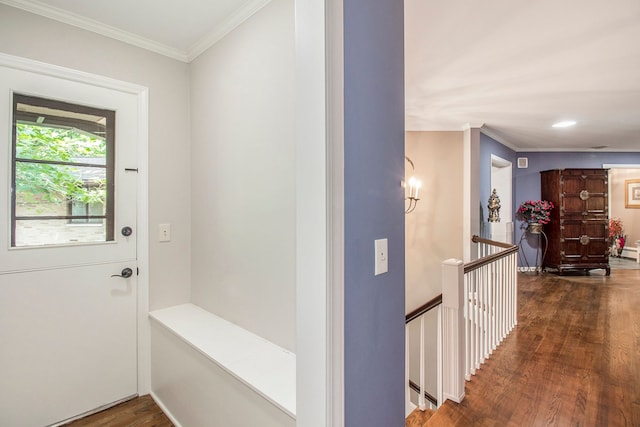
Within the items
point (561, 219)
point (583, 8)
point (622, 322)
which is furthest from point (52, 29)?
point (561, 219)

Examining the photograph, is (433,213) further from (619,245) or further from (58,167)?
(619,245)

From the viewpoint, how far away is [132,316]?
224 centimetres

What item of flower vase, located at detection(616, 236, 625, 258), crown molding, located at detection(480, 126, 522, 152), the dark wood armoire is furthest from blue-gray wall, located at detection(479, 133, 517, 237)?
flower vase, located at detection(616, 236, 625, 258)

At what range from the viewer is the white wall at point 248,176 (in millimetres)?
1668

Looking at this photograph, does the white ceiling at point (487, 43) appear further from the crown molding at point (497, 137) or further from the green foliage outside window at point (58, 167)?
the crown molding at point (497, 137)

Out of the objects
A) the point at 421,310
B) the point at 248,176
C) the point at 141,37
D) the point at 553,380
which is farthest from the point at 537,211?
the point at 141,37

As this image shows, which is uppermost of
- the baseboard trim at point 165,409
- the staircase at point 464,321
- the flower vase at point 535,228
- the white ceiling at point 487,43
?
the white ceiling at point 487,43

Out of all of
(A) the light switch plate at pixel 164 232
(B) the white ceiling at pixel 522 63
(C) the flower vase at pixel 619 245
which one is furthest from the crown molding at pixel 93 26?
(C) the flower vase at pixel 619 245

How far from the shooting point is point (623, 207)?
806 cm

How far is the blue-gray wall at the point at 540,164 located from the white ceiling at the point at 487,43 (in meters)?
2.65

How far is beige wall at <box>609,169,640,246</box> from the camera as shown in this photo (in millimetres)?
7859

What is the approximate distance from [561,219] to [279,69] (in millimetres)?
6516

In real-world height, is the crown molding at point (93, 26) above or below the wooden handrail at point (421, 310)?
above

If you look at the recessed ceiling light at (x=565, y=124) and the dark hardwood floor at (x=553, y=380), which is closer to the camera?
the dark hardwood floor at (x=553, y=380)
